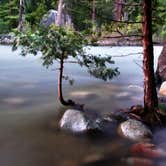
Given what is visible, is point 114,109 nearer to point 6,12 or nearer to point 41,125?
point 41,125

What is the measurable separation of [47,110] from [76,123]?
1299mm

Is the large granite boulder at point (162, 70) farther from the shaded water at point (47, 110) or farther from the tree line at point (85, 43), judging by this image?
the tree line at point (85, 43)

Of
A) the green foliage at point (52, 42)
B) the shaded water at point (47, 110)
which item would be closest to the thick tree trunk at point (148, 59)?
the shaded water at point (47, 110)

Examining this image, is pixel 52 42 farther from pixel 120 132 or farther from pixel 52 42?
pixel 120 132

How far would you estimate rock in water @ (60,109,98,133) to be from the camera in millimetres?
4676

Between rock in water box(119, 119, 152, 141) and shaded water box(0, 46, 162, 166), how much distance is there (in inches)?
6.5

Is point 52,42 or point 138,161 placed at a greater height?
point 52,42

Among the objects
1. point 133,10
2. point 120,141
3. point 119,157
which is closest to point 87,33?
point 133,10

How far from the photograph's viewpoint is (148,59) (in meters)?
4.93

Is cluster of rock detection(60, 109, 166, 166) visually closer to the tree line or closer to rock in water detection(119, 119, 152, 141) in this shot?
rock in water detection(119, 119, 152, 141)

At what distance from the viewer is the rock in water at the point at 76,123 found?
15.3 feet

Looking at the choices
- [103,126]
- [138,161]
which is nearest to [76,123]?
[103,126]

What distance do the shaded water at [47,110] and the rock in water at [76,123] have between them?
147 millimetres

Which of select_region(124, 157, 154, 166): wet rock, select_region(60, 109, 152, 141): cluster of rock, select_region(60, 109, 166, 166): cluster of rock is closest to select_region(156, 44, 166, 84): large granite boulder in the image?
select_region(60, 109, 166, 166): cluster of rock
